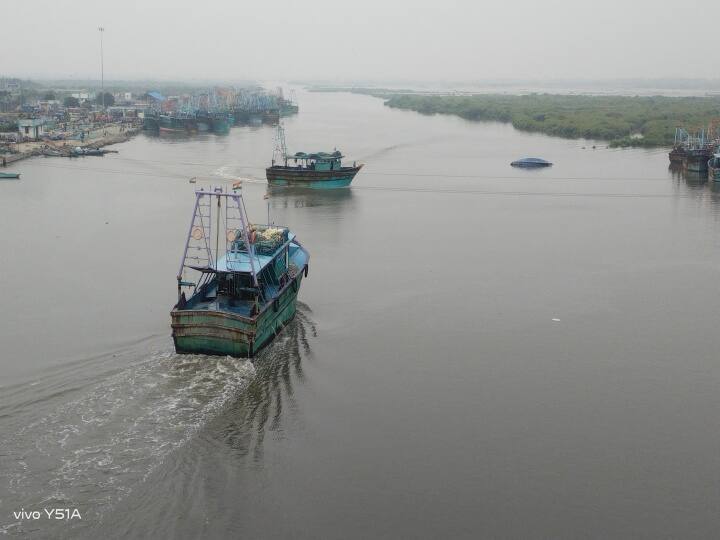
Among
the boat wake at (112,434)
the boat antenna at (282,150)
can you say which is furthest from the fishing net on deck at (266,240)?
the boat antenna at (282,150)

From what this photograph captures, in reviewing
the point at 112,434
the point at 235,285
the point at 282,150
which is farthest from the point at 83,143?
the point at 112,434

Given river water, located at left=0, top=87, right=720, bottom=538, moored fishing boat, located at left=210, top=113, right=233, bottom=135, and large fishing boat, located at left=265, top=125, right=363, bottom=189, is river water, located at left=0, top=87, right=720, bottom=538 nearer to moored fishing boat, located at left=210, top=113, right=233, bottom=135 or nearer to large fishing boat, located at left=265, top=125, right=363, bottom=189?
large fishing boat, located at left=265, top=125, right=363, bottom=189

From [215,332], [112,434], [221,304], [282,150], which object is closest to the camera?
[112,434]

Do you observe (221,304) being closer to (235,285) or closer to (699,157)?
(235,285)

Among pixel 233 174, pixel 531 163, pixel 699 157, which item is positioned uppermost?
pixel 699 157

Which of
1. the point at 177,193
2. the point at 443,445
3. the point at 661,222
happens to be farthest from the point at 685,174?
the point at 443,445

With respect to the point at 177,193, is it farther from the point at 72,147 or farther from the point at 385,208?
the point at 72,147

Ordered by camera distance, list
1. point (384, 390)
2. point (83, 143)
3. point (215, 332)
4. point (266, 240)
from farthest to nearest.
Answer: point (83, 143), point (266, 240), point (215, 332), point (384, 390)
